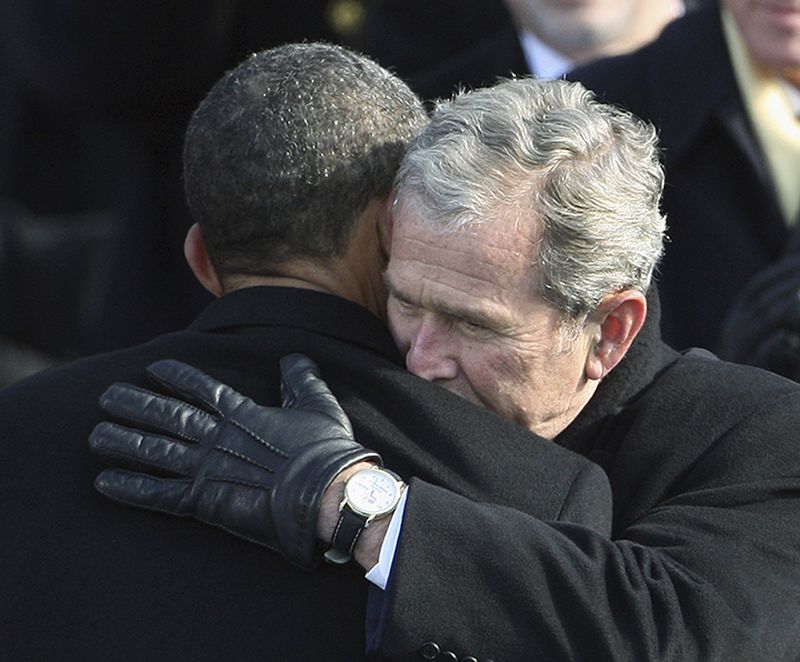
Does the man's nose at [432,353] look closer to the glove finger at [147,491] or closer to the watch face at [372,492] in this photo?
the watch face at [372,492]

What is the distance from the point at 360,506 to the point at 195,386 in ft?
1.02

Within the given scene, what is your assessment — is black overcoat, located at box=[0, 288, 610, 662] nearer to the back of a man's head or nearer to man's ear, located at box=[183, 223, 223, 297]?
the back of a man's head

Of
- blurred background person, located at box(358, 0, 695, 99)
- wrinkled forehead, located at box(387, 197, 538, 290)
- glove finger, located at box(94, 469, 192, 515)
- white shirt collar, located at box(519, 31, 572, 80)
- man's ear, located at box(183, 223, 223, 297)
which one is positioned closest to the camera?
glove finger, located at box(94, 469, 192, 515)

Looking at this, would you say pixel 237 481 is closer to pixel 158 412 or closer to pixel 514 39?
pixel 158 412

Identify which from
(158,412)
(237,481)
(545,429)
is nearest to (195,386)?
(158,412)

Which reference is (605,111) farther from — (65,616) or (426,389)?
(65,616)

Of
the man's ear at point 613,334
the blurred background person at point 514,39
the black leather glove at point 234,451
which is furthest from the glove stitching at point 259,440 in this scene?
the blurred background person at point 514,39

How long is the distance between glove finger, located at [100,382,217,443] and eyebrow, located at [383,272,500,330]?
35cm

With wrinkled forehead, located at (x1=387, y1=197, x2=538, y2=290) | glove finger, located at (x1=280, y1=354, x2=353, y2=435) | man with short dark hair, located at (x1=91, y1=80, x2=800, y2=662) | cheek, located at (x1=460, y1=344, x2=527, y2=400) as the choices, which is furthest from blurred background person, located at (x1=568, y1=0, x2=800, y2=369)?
glove finger, located at (x1=280, y1=354, x2=353, y2=435)

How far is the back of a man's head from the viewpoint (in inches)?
110

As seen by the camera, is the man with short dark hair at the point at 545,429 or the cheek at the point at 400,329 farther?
the cheek at the point at 400,329

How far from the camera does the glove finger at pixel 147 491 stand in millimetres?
2535

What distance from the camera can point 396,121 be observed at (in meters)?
2.90

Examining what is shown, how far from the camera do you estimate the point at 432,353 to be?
275 centimetres
